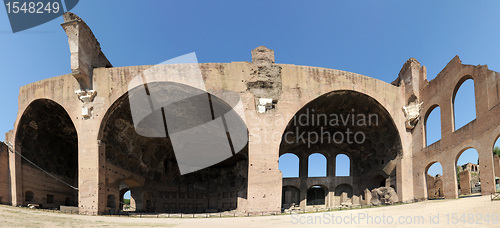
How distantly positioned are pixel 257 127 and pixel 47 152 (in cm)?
1548

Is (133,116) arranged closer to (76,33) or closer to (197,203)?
(76,33)

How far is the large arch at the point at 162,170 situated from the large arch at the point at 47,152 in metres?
3.66

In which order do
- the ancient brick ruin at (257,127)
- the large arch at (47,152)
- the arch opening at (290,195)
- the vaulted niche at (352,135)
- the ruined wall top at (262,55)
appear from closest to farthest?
the ancient brick ruin at (257,127) < the ruined wall top at (262,55) < the vaulted niche at (352,135) < the large arch at (47,152) < the arch opening at (290,195)

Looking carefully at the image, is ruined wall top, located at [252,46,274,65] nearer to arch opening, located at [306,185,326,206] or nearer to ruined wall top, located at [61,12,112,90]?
ruined wall top, located at [61,12,112,90]

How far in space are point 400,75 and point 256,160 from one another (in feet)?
38.6

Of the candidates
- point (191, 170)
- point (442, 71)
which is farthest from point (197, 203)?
point (442, 71)

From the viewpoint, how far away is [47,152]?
2614 cm

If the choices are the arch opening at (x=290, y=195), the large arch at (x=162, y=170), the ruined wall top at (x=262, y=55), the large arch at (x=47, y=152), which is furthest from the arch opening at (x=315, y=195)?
the large arch at (x=47, y=152)

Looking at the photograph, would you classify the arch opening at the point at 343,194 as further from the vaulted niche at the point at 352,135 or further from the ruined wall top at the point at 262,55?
the ruined wall top at the point at 262,55

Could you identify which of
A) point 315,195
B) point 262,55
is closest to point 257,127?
point 262,55

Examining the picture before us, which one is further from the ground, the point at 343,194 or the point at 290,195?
the point at 343,194

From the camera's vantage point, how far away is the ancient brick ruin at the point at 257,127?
19.7 meters

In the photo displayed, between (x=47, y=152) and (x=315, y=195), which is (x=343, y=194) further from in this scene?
(x=47, y=152)

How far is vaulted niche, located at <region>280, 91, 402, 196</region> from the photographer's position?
23.1 m
